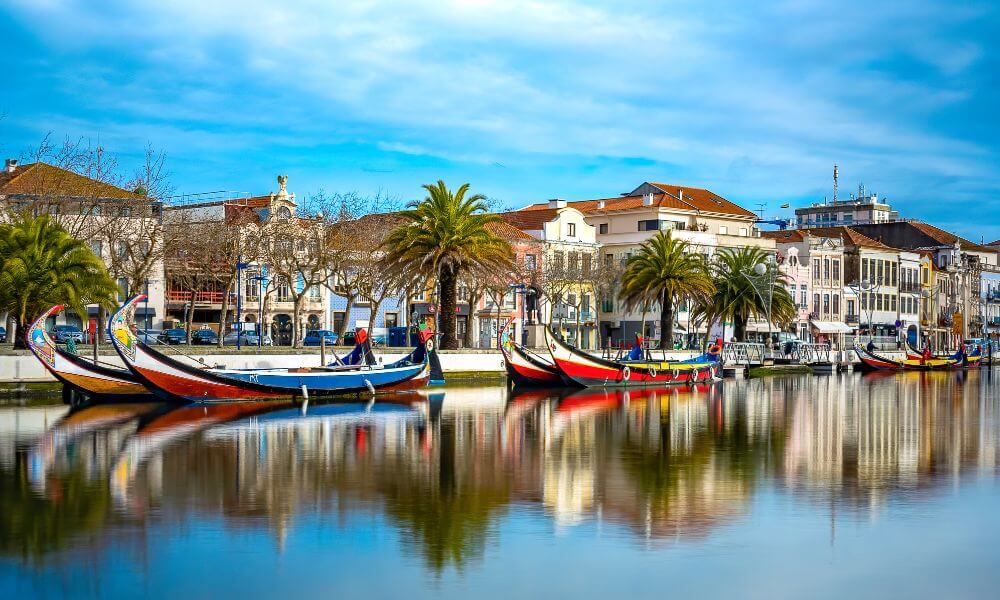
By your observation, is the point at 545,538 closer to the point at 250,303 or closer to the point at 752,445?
the point at 752,445

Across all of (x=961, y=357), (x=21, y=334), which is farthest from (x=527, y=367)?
(x=961, y=357)

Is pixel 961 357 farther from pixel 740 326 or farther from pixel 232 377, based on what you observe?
pixel 232 377

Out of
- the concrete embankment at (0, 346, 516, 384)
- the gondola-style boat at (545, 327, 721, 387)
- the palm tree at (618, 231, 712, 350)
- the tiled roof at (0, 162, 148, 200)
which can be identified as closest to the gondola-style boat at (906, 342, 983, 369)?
the palm tree at (618, 231, 712, 350)

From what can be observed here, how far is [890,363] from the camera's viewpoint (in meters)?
92.5

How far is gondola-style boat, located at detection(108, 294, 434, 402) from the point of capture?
4044 cm

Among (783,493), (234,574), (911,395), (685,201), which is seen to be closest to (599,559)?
(234,574)

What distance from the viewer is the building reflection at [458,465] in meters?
18.9

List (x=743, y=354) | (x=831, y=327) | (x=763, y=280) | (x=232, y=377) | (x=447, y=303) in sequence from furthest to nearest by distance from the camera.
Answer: (x=831, y=327) → (x=763, y=280) → (x=743, y=354) → (x=447, y=303) → (x=232, y=377)

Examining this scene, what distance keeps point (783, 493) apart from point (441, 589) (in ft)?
30.0

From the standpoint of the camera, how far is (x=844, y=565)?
A: 1575cm

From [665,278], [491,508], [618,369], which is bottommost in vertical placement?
[491,508]

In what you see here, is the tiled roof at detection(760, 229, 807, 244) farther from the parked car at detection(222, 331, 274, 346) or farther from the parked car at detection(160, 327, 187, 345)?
the parked car at detection(160, 327, 187, 345)

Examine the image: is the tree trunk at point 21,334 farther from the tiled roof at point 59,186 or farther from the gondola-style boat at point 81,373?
the tiled roof at point 59,186

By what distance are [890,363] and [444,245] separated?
4644 centimetres
